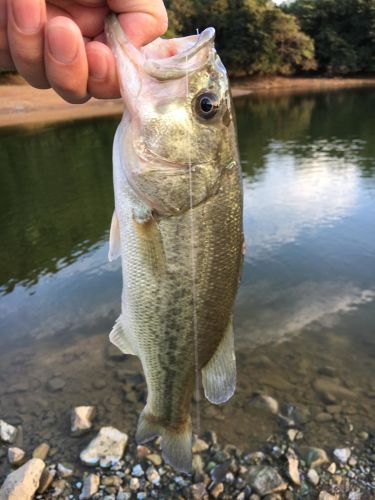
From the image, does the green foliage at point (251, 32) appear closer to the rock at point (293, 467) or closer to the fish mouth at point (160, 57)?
the rock at point (293, 467)

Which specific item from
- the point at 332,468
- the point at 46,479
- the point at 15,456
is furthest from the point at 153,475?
the point at 332,468

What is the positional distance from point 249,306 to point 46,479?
15.8ft

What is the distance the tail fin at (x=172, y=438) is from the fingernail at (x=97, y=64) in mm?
2067

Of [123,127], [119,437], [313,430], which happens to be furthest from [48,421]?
[123,127]

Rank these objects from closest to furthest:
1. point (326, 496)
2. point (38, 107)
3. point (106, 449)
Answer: point (326, 496), point (106, 449), point (38, 107)

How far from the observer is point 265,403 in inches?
238

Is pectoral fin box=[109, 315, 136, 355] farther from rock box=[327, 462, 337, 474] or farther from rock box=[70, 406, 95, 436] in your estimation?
rock box=[70, 406, 95, 436]

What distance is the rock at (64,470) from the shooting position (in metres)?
5.03

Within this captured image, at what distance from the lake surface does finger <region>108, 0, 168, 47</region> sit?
4592mm

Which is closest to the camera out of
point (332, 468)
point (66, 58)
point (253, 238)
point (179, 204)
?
point (66, 58)

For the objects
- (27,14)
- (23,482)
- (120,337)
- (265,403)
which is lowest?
(265,403)

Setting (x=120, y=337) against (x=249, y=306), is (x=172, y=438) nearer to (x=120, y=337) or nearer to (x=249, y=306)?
(x=120, y=337)

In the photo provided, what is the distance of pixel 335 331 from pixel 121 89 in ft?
21.5

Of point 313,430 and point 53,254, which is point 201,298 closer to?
point 313,430
